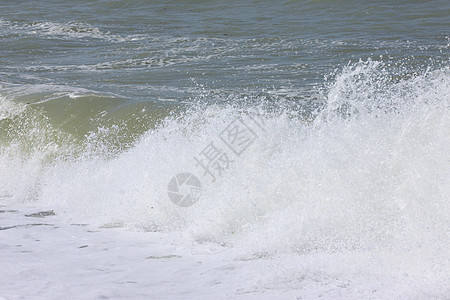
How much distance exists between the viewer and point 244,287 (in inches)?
134

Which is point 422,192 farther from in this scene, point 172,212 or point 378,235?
point 172,212

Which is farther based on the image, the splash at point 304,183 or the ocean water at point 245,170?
the splash at point 304,183

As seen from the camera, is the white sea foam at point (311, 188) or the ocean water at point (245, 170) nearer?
the ocean water at point (245, 170)

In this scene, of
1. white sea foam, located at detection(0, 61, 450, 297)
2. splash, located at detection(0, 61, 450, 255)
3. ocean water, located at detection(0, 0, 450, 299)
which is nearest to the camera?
ocean water, located at detection(0, 0, 450, 299)

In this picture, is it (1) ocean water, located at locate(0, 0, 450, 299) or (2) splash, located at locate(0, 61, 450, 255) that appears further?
(2) splash, located at locate(0, 61, 450, 255)

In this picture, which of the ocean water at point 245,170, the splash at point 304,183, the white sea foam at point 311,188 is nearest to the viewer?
the ocean water at point 245,170

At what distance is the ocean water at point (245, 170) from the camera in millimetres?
3545

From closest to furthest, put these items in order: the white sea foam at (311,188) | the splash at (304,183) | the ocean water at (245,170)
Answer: the ocean water at (245,170) < the white sea foam at (311,188) < the splash at (304,183)

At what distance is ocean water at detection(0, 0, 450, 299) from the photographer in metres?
3.54

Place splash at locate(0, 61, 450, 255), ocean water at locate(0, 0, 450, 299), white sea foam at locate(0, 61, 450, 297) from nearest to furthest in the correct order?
ocean water at locate(0, 0, 450, 299)
white sea foam at locate(0, 61, 450, 297)
splash at locate(0, 61, 450, 255)

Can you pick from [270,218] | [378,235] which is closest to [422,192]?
[378,235]

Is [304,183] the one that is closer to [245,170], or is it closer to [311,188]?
[311,188]

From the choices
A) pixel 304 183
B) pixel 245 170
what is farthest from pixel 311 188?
pixel 245 170

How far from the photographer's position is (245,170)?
17.0ft
